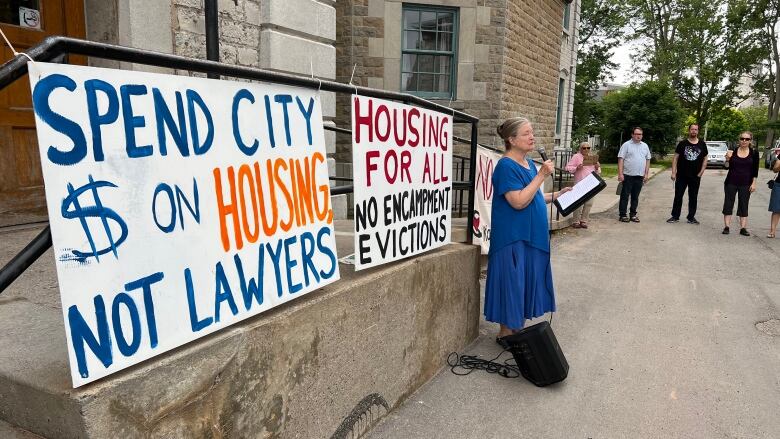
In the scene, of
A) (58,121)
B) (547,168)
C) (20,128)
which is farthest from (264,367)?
(20,128)

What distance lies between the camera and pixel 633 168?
11516 mm

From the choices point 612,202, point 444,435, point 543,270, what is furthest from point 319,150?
point 612,202

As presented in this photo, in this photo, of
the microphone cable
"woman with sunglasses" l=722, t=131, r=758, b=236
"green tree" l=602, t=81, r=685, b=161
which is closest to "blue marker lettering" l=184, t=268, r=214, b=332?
the microphone cable

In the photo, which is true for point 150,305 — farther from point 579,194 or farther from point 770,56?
point 770,56

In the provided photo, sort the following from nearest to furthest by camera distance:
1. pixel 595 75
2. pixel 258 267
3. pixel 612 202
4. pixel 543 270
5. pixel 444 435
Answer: pixel 258 267, pixel 444 435, pixel 543 270, pixel 612 202, pixel 595 75

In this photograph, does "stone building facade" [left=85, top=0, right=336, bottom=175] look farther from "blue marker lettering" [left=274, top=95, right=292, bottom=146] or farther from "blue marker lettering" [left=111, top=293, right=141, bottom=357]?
"blue marker lettering" [left=111, top=293, right=141, bottom=357]

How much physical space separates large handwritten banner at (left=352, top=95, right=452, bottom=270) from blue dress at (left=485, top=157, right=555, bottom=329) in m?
0.39

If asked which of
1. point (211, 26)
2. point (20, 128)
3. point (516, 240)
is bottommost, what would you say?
point (516, 240)

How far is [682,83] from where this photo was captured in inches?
1763

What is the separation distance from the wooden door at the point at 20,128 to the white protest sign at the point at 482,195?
149 inches

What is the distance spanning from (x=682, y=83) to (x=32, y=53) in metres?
50.4

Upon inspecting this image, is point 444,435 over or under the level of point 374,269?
under

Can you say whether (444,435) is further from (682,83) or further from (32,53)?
(682,83)

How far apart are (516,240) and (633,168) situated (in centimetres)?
848
